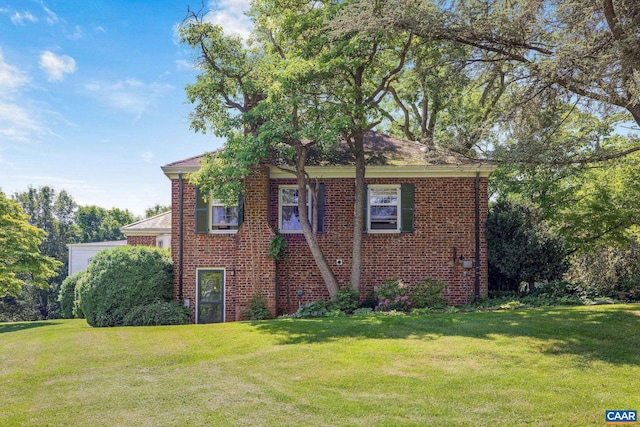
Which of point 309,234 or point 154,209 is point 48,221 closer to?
point 154,209

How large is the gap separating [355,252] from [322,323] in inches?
138

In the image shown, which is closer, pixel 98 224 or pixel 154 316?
pixel 154 316

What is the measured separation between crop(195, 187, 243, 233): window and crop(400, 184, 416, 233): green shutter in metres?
5.13

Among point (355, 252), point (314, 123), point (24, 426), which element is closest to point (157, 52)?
point (314, 123)

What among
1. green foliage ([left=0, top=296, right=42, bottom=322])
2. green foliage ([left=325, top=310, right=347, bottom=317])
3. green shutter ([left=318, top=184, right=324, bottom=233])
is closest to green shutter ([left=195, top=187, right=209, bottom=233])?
green shutter ([left=318, top=184, right=324, bottom=233])

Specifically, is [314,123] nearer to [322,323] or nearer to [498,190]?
[322,323]

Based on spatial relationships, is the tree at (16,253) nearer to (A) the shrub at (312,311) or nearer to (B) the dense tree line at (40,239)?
(B) the dense tree line at (40,239)

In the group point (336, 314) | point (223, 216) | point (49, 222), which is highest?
point (49, 222)

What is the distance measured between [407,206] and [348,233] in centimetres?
203

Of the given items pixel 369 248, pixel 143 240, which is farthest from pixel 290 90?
pixel 143 240

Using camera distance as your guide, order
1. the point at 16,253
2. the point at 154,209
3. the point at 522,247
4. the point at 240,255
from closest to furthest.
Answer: the point at 522,247 < the point at 240,255 < the point at 16,253 < the point at 154,209

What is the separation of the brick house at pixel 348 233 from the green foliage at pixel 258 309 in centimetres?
58

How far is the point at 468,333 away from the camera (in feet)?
28.0

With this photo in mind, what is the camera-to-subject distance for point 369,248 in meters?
13.6
